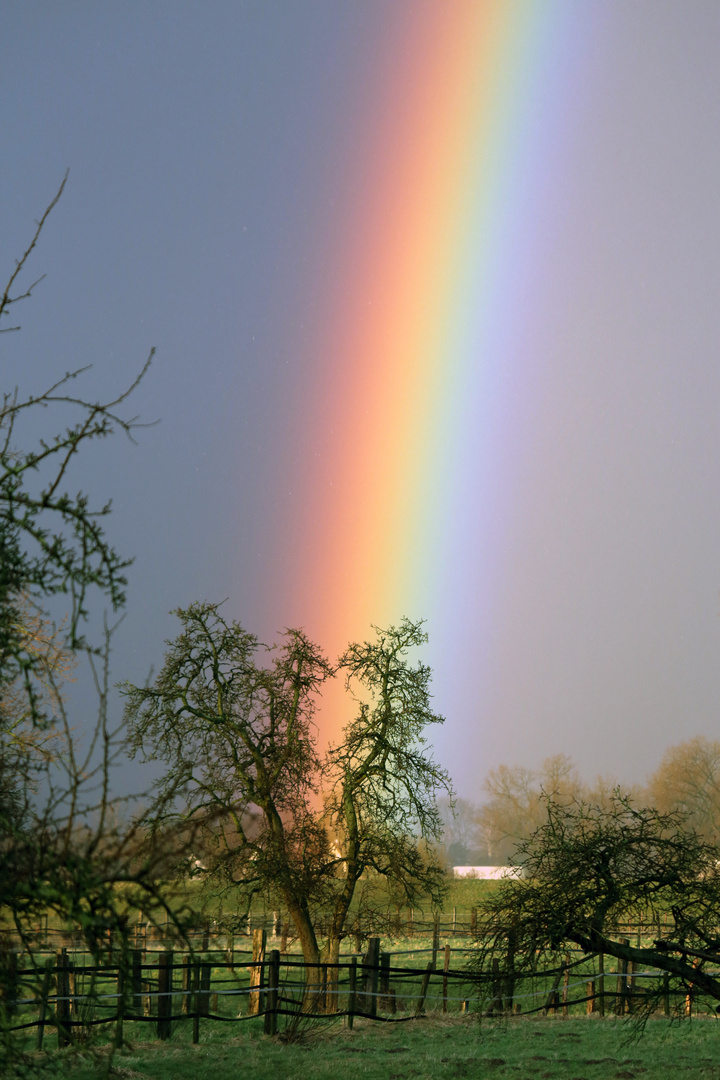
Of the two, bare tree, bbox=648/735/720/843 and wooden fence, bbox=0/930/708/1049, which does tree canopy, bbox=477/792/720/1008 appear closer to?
wooden fence, bbox=0/930/708/1049

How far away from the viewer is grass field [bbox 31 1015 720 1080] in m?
11.1

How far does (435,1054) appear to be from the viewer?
12555 millimetres

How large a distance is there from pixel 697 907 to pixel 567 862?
1444mm

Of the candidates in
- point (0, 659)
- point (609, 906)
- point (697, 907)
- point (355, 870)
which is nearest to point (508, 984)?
point (609, 906)

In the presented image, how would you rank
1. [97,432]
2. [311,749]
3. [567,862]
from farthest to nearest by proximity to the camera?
[311,749] < [567,862] < [97,432]

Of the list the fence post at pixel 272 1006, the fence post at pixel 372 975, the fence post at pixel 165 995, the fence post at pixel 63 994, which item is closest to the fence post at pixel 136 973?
the fence post at pixel 165 995

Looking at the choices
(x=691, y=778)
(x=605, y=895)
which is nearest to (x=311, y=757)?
(x=605, y=895)

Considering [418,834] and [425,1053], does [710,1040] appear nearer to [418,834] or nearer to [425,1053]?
[425,1053]

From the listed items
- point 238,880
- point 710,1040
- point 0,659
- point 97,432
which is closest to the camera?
point 0,659

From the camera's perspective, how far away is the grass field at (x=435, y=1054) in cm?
1110

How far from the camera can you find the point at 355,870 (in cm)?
1725

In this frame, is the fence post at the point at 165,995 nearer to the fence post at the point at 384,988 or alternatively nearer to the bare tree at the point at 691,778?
the fence post at the point at 384,988

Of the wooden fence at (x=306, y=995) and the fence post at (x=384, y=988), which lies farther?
the fence post at (x=384, y=988)

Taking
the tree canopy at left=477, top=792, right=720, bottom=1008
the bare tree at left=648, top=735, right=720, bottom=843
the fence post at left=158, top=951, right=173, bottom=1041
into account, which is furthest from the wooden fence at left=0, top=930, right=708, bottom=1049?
the bare tree at left=648, top=735, right=720, bottom=843
